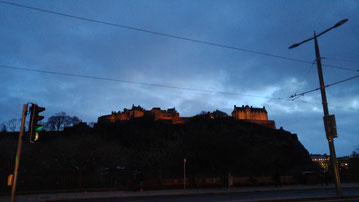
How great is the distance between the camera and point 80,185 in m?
20.9

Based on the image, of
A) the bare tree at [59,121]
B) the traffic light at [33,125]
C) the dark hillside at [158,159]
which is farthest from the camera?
the bare tree at [59,121]

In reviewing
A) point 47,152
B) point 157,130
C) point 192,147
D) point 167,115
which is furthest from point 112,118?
point 192,147

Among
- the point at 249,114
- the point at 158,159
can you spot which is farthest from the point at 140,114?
the point at 158,159

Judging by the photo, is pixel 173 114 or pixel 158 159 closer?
pixel 158 159

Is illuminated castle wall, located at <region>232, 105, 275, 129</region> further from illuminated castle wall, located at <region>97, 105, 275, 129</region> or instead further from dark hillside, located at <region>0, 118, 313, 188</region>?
dark hillside, located at <region>0, 118, 313, 188</region>

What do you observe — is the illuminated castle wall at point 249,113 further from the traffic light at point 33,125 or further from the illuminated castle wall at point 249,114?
the traffic light at point 33,125

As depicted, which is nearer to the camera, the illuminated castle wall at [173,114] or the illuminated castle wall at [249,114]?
the illuminated castle wall at [173,114]

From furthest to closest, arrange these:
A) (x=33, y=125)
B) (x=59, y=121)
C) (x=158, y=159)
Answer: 1. (x=59, y=121)
2. (x=158, y=159)
3. (x=33, y=125)

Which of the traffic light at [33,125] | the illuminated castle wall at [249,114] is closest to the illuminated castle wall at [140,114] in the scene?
the illuminated castle wall at [249,114]

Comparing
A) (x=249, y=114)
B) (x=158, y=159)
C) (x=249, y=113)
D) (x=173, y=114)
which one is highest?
(x=173, y=114)

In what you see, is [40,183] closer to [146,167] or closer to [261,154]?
[146,167]

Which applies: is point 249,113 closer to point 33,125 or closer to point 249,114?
point 249,114

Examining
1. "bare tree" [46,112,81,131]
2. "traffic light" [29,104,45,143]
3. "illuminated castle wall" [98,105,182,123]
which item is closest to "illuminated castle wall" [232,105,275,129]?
"illuminated castle wall" [98,105,182,123]

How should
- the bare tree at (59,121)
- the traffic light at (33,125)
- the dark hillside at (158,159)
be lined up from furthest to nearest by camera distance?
the bare tree at (59,121), the dark hillside at (158,159), the traffic light at (33,125)
